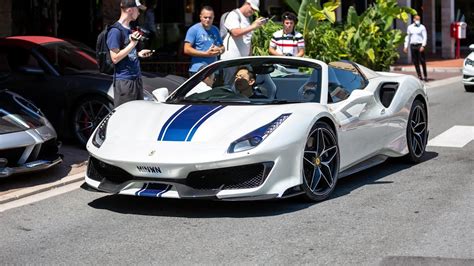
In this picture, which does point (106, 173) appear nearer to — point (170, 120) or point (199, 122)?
point (170, 120)

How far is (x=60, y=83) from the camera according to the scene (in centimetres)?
1053

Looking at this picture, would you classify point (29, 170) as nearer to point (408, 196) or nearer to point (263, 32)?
point (408, 196)

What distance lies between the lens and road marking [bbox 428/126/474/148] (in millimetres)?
10742

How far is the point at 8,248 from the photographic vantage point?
19.6 ft

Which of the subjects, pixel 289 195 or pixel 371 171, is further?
pixel 371 171

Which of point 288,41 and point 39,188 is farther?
point 288,41

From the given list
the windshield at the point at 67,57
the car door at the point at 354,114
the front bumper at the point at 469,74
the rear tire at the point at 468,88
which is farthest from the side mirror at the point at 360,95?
the rear tire at the point at 468,88

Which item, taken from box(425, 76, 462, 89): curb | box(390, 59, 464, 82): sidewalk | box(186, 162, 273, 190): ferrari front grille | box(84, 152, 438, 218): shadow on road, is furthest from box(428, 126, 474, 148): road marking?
box(390, 59, 464, 82): sidewalk

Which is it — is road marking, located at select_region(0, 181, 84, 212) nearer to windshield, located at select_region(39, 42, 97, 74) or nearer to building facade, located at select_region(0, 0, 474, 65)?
windshield, located at select_region(39, 42, 97, 74)

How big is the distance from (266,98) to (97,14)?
12383 millimetres

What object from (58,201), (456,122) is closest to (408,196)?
(58,201)

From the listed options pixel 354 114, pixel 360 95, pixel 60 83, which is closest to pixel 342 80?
pixel 360 95

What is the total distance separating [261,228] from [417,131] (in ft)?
11.5

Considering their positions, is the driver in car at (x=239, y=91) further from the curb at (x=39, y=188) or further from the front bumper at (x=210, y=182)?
the curb at (x=39, y=188)
